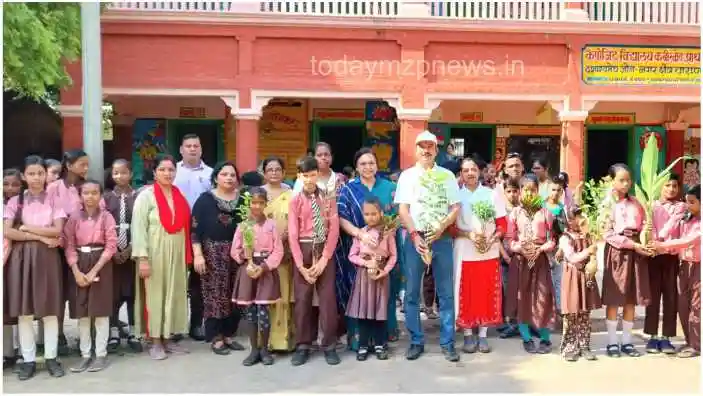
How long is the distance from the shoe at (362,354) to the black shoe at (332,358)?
0.16 metres

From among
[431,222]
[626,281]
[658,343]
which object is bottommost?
[658,343]

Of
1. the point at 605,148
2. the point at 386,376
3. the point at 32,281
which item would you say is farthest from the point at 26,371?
the point at 605,148

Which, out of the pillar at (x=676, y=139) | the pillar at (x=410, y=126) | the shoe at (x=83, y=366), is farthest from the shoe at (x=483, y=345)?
the pillar at (x=676, y=139)

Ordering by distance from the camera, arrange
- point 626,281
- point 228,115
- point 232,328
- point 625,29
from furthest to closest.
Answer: point 228,115
point 625,29
point 232,328
point 626,281

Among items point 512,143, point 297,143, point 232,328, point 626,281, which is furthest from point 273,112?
point 626,281

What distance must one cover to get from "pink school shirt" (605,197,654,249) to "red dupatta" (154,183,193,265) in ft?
10.8

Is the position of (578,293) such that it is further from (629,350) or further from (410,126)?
(410,126)

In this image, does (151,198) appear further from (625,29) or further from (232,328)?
(625,29)

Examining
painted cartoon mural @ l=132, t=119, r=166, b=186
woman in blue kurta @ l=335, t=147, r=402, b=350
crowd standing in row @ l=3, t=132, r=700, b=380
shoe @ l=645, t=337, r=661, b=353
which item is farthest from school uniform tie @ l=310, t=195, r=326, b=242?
painted cartoon mural @ l=132, t=119, r=166, b=186

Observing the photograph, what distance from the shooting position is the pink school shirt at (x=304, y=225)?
5.29 metres

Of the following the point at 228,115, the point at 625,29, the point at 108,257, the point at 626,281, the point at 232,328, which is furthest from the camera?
the point at 228,115

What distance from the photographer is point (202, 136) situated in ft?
44.8

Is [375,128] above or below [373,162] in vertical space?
above

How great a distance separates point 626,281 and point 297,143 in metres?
8.84
